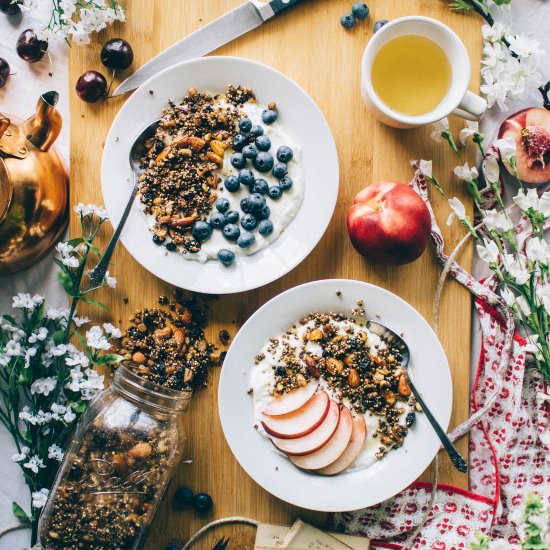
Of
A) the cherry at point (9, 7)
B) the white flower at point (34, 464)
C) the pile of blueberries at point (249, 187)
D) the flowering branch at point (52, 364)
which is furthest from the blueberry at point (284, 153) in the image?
the white flower at point (34, 464)

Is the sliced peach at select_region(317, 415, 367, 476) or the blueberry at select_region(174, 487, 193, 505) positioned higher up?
the blueberry at select_region(174, 487, 193, 505)

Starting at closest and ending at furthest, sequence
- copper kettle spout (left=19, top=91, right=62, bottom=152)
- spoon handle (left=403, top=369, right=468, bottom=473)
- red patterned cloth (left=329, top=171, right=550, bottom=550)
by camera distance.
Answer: copper kettle spout (left=19, top=91, right=62, bottom=152)
spoon handle (left=403, top=369, right=468, bottom=473)
red patterned cloth (left=329, top=171, right=550, bottom=550)

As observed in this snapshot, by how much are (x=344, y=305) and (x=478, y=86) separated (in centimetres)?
61

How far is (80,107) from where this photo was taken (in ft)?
4.77

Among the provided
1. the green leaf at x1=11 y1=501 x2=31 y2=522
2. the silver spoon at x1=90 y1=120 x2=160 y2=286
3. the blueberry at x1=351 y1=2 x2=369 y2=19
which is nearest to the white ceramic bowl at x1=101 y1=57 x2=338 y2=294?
the silver spoon at x1=90 y1=120 x2=160 y2=286

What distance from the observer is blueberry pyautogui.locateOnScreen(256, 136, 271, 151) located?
53.8 inches

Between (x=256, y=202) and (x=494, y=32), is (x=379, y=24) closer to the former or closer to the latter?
(x=494, y=32)

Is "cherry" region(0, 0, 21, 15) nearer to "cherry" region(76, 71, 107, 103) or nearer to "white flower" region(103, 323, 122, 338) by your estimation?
"cherry" region(76, 71, 107, 103)

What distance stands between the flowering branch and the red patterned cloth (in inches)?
26.3

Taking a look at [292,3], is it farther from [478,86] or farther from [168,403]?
[168,403]

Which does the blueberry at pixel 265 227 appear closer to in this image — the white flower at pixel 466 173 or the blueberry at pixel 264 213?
the blueberry at pixel 264 213

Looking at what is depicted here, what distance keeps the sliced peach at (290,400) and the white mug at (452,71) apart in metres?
0.63

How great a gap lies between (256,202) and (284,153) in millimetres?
129

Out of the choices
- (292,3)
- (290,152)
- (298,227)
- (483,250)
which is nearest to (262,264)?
(298,227)
